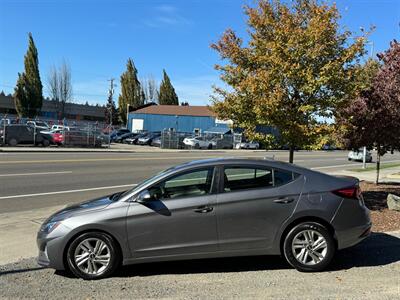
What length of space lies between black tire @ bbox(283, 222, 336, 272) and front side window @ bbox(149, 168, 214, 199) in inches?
44.7

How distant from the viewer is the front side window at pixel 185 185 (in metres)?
6.00

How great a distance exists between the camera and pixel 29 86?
72.9m

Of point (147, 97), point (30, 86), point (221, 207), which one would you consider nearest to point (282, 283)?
point (221, 207)

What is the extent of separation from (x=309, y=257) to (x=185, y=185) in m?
1.74

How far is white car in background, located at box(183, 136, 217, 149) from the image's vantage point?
51750 millimetres

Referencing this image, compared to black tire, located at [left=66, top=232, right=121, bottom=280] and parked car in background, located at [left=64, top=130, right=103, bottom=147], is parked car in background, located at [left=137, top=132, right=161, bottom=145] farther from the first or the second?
black tire, located at [left=66, top=232, right=121, bottom=280]

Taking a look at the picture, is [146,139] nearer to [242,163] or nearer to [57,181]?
[57,181]

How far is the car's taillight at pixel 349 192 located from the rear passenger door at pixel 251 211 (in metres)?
0.50

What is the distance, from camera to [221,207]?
594cm

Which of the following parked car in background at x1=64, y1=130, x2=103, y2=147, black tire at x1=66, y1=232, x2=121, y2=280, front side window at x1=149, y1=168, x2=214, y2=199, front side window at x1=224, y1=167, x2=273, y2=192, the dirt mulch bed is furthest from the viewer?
parked car in background at x1=64, y1=130, x2=103, y2=147

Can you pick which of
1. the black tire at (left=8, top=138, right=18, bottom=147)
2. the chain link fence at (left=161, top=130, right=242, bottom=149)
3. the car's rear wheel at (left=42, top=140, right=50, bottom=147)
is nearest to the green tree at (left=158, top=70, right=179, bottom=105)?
the chain link fence at (left=161, top=130, right=242, bottom=149)

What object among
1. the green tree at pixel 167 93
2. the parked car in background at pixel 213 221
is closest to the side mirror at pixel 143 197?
the parked car in background at pixel 213 221

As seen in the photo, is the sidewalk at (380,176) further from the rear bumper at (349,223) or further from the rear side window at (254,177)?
the rear side window at (254,177)

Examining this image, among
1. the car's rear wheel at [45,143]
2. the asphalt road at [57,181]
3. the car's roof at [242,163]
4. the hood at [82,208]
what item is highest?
the car's roof at [242,163]
